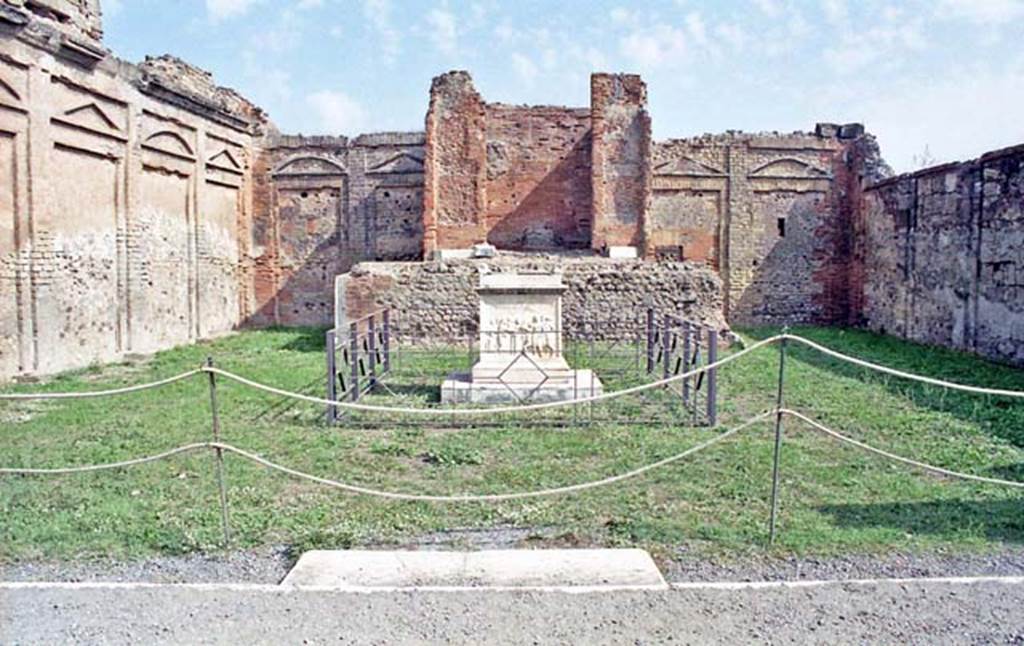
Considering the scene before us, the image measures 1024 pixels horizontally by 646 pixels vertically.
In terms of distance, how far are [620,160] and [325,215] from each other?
26.3 feet

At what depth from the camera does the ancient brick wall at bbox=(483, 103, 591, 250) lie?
66.7ft

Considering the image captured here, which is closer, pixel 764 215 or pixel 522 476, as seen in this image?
pixel 522 476

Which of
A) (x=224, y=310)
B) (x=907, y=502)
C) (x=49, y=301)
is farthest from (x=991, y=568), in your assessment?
(x=224, y=310)

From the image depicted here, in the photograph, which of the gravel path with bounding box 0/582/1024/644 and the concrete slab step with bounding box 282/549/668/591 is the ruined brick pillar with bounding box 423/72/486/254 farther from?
the gravel path with bounding box 0/582/1024/644

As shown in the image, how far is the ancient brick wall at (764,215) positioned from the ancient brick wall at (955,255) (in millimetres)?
1830

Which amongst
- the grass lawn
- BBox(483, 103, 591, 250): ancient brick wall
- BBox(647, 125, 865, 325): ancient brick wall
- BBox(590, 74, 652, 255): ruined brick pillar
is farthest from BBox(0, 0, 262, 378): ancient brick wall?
BBox(647, 125, 865, 325): ancient brick wall

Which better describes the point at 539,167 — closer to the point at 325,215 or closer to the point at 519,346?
the point at 325,215

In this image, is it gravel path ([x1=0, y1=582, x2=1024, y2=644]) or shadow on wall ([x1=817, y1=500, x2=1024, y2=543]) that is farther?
shadow on wall ([x1=817, y1=500, x2=1024, y2=543])

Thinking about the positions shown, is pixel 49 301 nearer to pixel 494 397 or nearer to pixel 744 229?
pixel 494 397

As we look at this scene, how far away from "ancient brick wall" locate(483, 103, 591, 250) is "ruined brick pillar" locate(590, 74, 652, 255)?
1.40 metres

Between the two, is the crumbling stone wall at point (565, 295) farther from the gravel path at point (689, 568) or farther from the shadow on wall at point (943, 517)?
the gravel path at point (689, 568)

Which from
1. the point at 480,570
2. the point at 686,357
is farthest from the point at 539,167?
the point at 480,570

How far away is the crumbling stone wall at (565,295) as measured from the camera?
15078mm

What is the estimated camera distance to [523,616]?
12.4 ft
